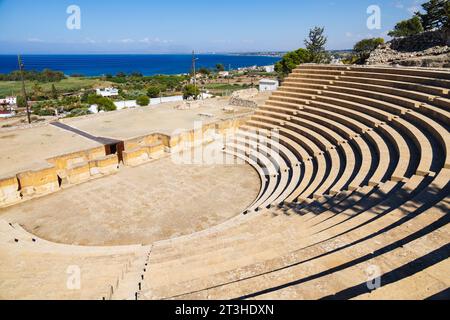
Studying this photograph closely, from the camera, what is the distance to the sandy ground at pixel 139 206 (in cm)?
845

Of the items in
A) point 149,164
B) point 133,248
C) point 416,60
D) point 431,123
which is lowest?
point 133,248

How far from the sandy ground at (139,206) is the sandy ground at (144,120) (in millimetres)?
3148

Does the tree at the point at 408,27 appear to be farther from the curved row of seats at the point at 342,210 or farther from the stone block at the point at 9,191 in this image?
the stone block at the point at 9,191

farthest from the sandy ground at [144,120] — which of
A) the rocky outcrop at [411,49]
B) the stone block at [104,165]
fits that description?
the rocky outcrop at [411,49]

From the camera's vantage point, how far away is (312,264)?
3.83 metres

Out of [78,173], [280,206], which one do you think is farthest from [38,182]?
[280,206]

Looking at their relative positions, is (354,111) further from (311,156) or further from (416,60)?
(416,60)

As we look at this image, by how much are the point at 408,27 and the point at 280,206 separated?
47.5m

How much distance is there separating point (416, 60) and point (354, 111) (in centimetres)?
886

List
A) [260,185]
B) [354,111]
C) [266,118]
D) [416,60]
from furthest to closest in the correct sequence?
1. [416,60]
2. [266,118]
3. [354,111]
4. [260,185]

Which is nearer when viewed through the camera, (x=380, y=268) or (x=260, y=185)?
(x=380, y=268)

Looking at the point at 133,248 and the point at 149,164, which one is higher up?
the point at 149,164

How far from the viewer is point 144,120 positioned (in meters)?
17.5
